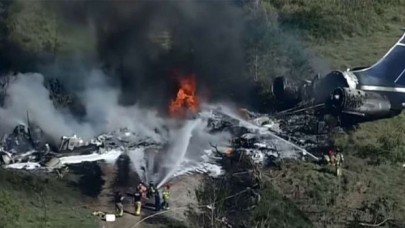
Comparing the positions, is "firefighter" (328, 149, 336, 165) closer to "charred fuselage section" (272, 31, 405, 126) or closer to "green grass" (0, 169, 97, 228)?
"charred fuselage section" (272, 31, 405, 126)

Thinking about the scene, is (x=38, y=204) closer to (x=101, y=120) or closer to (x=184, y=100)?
(x=101, y=120)

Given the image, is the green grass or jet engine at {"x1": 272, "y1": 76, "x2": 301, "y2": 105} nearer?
the green grass

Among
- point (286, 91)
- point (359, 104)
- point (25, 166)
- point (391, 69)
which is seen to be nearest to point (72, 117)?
point (25, 166)

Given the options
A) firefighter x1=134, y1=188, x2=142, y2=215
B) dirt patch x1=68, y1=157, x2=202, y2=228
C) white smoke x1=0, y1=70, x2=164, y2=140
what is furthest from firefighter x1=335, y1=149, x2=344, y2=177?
firefighter x1=134, y1=188, x2=142, y2=215

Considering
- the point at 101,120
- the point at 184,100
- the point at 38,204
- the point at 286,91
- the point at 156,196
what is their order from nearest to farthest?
the point at 38,204, the point at 156,196, the point at 101,120, the point at 184,100, the point at 286,91

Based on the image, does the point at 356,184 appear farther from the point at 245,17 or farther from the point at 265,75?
the point at 245,17

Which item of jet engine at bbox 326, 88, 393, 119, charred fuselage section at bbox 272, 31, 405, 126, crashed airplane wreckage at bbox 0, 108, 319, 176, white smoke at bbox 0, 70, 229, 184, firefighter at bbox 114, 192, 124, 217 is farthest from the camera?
charred fuselage section at bbox 272, 31, 405, 126
